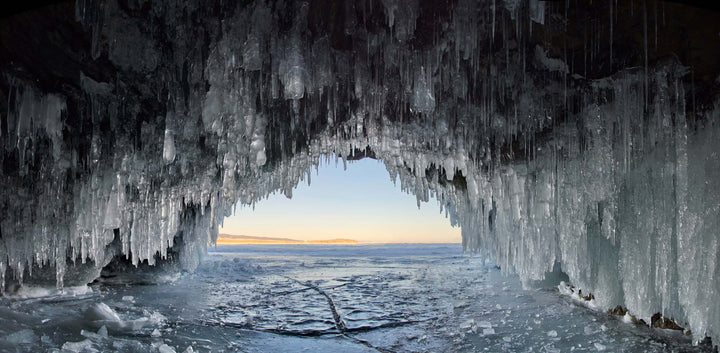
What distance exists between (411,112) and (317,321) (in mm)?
4159

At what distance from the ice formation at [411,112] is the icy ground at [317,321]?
0.80 metres

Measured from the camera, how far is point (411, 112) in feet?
24.6

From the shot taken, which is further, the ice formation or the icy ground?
the icy ground

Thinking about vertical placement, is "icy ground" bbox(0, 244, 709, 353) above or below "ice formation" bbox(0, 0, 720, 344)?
below

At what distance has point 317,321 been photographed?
844 centimetres

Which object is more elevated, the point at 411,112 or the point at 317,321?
the point at 411,112

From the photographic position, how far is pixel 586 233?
7695 millimetres

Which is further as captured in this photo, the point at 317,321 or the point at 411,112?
the point at 317,321

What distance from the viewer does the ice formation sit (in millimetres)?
Result: 4434

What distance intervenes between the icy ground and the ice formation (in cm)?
80

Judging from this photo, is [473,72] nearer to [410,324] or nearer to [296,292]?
[410,324]

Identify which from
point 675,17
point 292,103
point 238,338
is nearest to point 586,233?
point 675,17

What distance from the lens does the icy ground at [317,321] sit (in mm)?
6402

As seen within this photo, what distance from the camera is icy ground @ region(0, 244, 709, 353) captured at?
21.0ft
